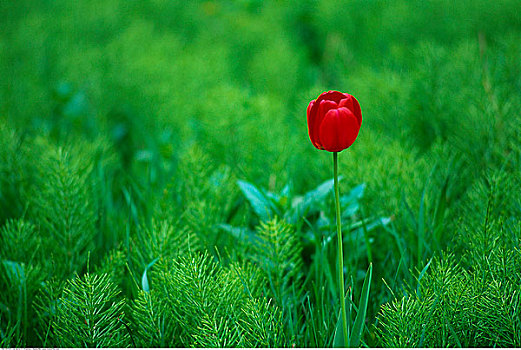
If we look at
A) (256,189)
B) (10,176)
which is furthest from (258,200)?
(10,176)

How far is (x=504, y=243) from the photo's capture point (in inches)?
36.2

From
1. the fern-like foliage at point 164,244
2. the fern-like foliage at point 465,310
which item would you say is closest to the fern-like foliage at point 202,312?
the fern-like foliage at point 164,244

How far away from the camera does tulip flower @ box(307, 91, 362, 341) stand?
2.34 feet

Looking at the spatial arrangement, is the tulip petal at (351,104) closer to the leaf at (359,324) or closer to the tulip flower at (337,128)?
the tulip flower at (337,128)

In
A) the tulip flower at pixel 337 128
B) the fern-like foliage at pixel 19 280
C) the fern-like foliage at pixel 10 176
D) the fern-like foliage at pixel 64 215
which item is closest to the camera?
the tulip flower at pixel 337 128

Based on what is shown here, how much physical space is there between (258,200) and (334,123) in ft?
1.65

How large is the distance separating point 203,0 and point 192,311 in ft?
12.3

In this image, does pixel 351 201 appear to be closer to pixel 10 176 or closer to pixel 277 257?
pixel 277 257

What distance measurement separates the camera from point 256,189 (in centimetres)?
121

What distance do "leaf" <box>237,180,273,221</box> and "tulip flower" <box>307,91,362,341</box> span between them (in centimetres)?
43

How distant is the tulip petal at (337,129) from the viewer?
2.36ft

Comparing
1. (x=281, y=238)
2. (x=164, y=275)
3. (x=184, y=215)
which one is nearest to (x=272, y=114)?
(x=184, y=215)

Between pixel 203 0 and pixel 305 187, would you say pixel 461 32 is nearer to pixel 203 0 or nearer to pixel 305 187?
pixel 305 187

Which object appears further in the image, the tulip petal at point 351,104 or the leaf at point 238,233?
the leaf at point 238,233
